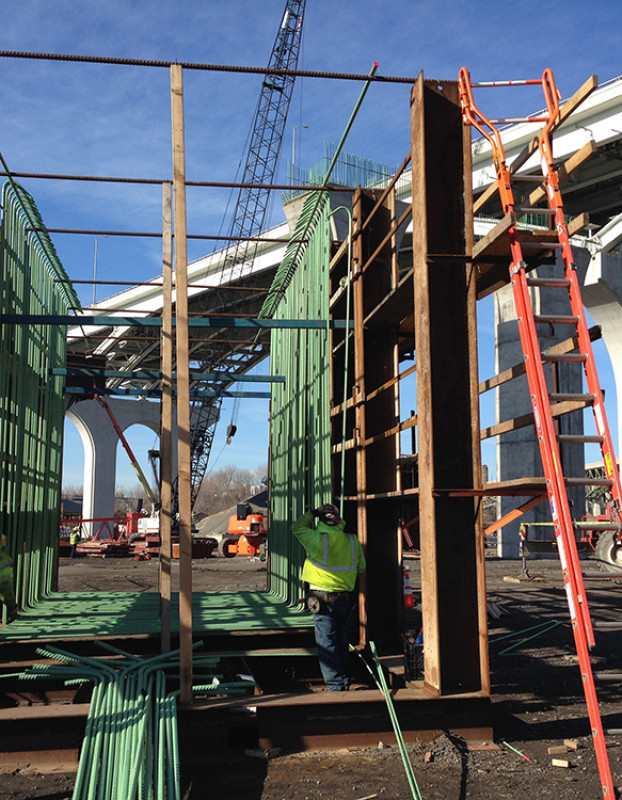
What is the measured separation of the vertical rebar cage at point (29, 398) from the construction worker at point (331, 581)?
3.71 meters

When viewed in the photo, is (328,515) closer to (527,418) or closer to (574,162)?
(527,418)

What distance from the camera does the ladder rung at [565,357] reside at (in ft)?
17.3

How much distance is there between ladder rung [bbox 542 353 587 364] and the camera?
17.3ft

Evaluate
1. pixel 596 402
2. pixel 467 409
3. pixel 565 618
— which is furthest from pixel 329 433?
pixel 565 618

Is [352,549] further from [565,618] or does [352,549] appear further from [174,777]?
[565,618]

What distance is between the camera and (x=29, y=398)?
35.3ft

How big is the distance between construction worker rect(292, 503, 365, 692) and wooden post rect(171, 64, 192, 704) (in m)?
1.59

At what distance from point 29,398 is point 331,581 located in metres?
5.67

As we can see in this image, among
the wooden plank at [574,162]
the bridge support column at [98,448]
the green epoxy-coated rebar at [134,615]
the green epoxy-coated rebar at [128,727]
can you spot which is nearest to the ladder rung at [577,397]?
the wooden plank at [574,162]

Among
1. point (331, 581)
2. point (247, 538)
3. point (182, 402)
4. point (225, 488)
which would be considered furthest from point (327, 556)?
point (225, 488)

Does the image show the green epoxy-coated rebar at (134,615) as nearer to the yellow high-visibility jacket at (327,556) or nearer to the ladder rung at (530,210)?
the yellow high-visibility jacket at (327,556)

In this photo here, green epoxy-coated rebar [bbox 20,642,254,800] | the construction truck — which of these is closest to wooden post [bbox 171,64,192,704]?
green epoxy-coated rebar [bbox 20,642,254,800]

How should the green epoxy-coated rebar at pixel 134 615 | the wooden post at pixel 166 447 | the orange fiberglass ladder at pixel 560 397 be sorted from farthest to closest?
the green epoxy-coated rebar at pixel 134 615
the wooden post at pixel 166 447
the orange fiberglass ladder at pixel 560 397

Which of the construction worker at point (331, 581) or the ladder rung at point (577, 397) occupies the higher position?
the ladder rung at point (577, 397)
